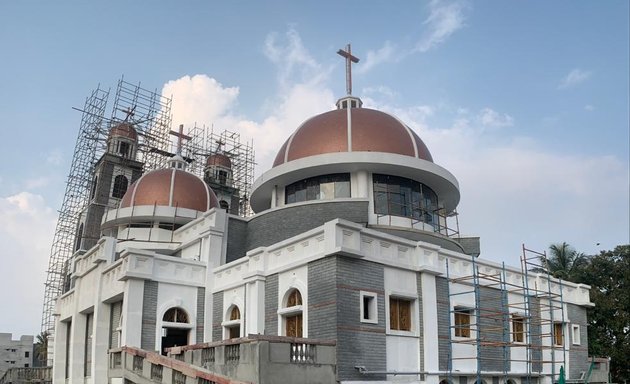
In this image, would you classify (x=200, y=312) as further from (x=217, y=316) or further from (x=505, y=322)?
(x=505, y=322)

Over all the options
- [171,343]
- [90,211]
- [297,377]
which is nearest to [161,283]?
[171,343]

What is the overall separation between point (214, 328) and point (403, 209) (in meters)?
7.39

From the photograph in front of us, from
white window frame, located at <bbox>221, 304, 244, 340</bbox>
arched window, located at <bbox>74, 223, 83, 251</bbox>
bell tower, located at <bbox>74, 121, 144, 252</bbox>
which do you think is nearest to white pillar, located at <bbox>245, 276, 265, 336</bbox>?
white window frame, located at <bbox>221, 304, 244, 340</bbox>

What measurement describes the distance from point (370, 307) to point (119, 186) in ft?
112

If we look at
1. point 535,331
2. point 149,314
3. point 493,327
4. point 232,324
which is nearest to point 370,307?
point 493,327

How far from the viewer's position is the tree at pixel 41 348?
51.0 metres

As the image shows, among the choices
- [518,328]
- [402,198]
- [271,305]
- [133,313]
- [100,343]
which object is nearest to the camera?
Result: [271,305]

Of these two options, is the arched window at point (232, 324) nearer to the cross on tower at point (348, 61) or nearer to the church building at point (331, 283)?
the church building at point (331, 283)

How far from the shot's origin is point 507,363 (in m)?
18.2

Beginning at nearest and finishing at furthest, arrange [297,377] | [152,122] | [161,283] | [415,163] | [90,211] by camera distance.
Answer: [297,377] < [161,283] < [415,163] < [90,211] < [152,122]

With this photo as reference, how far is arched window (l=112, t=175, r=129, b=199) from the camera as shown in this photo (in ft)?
148

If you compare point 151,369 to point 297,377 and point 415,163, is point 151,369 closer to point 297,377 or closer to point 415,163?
point 297,377

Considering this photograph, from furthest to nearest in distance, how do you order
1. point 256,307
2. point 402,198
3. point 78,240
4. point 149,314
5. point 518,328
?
point 78,240
point 402,198
point 518,328
point 149,314
point 256,307

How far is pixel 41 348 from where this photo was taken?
53.1 m
